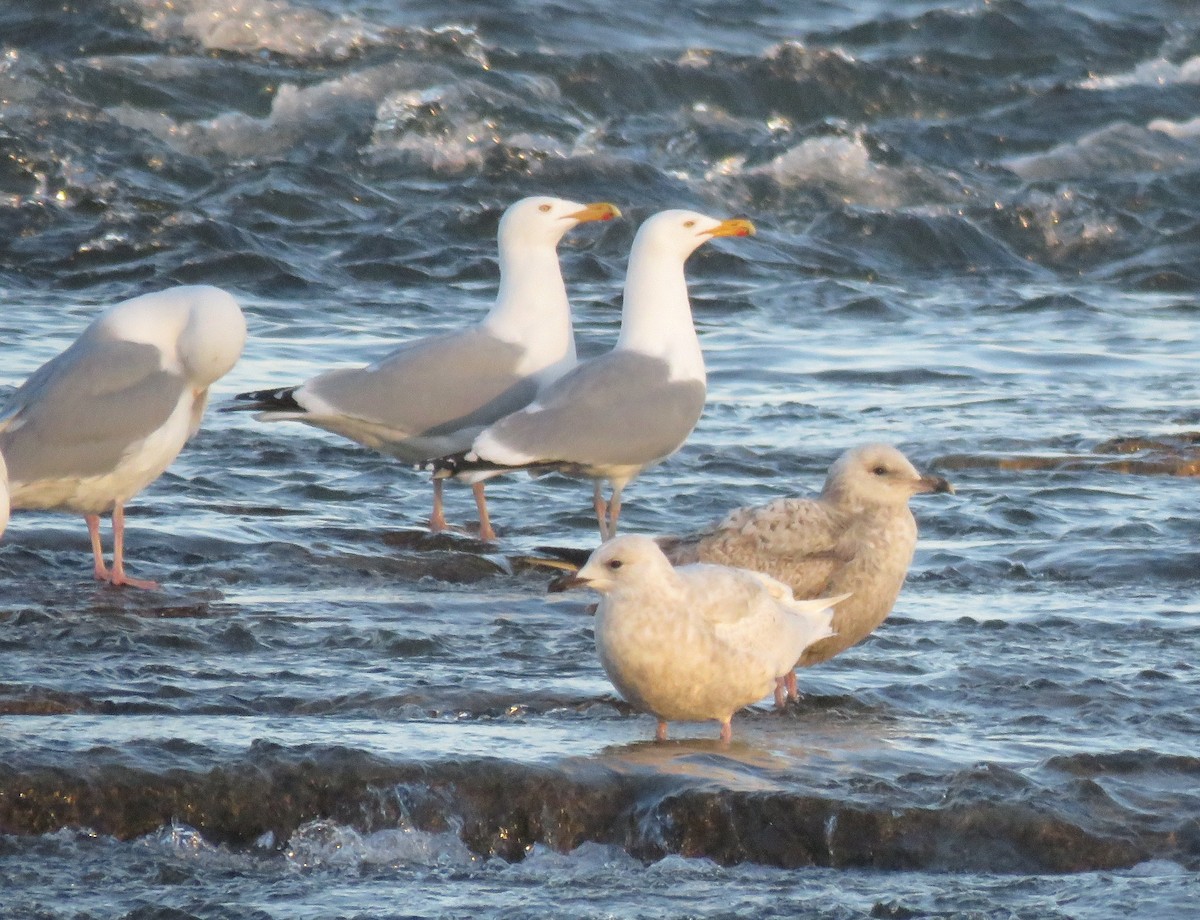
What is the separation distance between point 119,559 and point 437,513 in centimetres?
156

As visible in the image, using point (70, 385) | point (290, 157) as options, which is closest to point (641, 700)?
point (70, 385)

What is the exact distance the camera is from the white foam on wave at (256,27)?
17.1 m

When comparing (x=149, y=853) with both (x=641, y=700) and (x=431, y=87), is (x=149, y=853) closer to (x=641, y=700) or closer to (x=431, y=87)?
(x=641, y=700)

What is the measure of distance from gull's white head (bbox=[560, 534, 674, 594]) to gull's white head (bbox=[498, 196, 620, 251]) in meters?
4.19

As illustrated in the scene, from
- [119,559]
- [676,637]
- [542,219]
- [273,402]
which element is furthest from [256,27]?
[676,637]

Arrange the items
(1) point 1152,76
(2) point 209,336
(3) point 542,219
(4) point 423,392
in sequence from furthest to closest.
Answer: (1) point 1152,76, (3) point 542,219, (4) point 423,392, (2) point 209,336

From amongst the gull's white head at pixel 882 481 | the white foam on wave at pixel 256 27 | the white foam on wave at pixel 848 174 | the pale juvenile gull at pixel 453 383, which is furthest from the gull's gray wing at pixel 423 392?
the white foam on wave at pixel 256 27

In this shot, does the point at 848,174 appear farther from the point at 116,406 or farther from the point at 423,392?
the point at 116,406

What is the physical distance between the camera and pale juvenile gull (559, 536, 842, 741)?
14.6 feet

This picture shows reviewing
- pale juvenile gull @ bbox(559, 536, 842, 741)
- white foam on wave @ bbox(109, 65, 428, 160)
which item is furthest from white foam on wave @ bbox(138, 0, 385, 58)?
pale juvenile gull @ bbox(559, 536, 842, 741)

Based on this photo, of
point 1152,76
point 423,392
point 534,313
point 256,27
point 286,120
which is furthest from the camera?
point 1152,76

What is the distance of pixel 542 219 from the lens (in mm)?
8602

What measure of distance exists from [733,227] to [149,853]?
509cm

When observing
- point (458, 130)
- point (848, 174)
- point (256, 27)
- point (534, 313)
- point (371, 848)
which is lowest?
point (371, 848)
